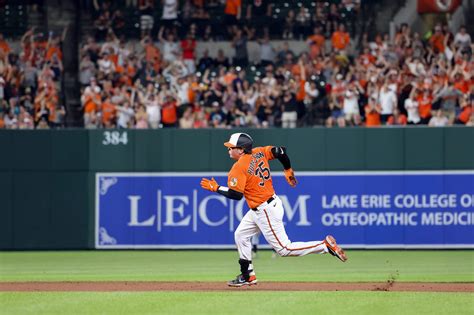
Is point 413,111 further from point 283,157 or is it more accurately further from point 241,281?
point 241,281

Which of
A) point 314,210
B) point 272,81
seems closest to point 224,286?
point 314,210

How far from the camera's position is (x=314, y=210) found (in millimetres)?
23016

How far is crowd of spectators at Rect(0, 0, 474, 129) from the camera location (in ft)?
76.1

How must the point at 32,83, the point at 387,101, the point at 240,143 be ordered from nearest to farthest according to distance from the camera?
the point at 240,143, the point at 387,101, the point at 32,83

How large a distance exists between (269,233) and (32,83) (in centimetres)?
1307

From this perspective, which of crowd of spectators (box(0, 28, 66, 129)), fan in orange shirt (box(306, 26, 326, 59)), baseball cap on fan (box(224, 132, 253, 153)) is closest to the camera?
baseball cap on fan (box(224, 132, 253, 153))

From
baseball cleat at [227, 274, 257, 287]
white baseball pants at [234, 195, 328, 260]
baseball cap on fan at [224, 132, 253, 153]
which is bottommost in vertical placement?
baseball cleat at [227, 274, 257, 287]

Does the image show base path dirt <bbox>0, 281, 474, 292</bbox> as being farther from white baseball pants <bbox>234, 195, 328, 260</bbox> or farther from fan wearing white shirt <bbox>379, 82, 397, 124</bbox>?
fan wearing white shirt <bbox>379, 82, 397, 124</bbox>

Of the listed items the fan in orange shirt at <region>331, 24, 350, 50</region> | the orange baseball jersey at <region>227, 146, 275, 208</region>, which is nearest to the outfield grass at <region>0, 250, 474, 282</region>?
the orange baseball jersey at <region>227, 146, 275, 208</region>

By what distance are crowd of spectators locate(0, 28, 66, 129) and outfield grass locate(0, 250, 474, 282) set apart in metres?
3.26

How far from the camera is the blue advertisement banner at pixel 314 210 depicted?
22641 mm

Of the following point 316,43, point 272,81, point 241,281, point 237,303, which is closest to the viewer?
point 237,303

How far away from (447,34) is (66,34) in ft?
31.3

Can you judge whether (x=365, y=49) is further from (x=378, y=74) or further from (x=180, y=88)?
(x=180, y=88)
